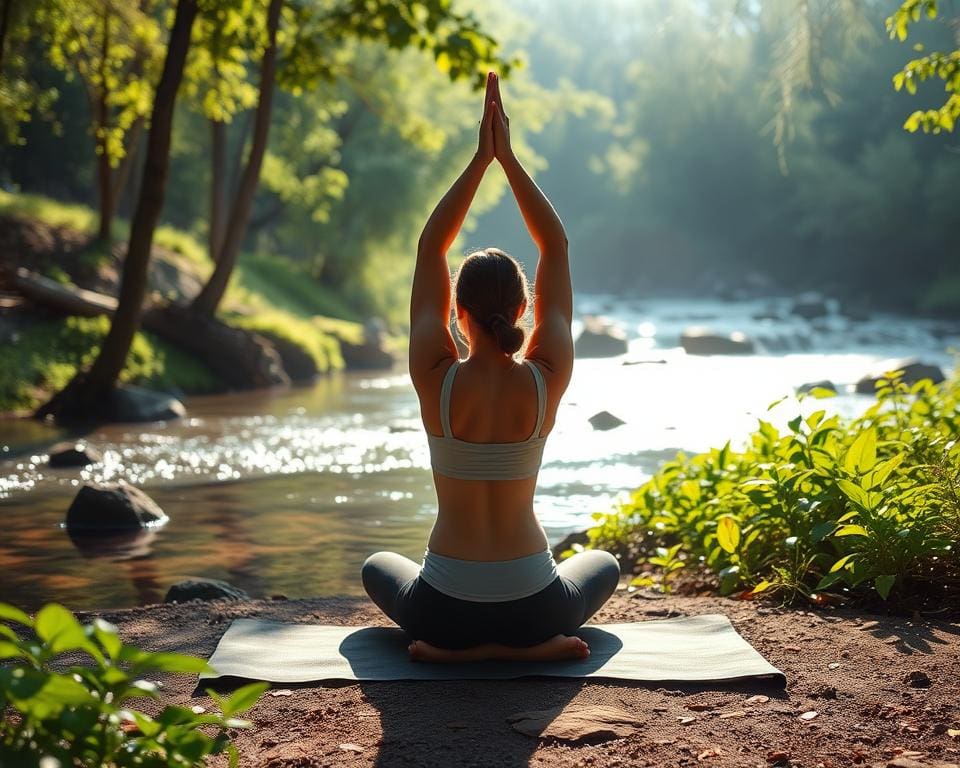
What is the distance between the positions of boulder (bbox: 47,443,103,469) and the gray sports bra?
312 inches

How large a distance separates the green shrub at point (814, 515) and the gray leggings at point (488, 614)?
1.21 meters

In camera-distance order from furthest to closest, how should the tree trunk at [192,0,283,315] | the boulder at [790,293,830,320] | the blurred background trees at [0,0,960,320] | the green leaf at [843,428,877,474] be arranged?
the boulder at [790,293,830,320] < the tree trunk at [192,0,283,315] < the blurred background trees at [0,0,960,320] < the green leaf at [843,428,877,474]

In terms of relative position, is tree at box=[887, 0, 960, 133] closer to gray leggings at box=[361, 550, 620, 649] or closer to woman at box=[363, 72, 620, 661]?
woman at box=[363, 72, 620, 661]

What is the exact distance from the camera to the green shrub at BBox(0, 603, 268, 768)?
2.29 m

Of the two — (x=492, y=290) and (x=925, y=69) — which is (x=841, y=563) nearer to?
(x=492, y=290)

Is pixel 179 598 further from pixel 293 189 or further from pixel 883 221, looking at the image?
pixel 883 221

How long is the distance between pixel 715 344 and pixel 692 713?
2467 centimetres

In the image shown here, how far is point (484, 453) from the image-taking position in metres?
4.05

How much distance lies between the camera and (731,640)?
174 inches

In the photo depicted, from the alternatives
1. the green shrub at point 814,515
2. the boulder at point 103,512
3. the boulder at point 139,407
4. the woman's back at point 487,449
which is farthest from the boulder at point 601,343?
the woman's back at point 487,449

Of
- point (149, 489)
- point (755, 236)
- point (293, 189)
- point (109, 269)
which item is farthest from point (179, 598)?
point (755, 236)

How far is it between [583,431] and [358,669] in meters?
10.5

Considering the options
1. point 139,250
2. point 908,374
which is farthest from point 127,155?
point 908,374

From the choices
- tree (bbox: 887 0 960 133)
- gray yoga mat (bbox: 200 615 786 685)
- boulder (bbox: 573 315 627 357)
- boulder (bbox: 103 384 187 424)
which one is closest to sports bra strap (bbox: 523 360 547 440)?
gray yoga mat (bbox: 200 615 786 685)
